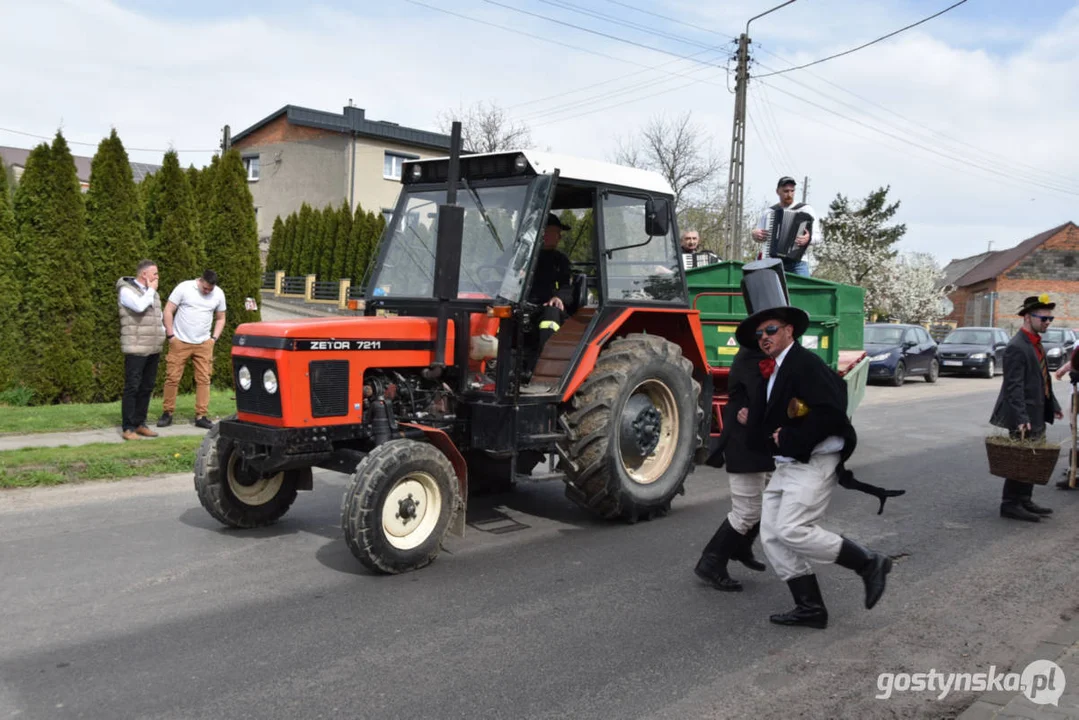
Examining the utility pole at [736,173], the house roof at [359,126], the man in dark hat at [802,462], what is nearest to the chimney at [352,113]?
the house roof at [359,126]

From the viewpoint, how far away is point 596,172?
673cm

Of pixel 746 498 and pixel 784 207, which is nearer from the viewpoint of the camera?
pixel 746 498

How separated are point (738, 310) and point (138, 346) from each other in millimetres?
6517

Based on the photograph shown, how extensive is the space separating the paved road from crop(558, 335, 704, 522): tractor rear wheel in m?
0.26

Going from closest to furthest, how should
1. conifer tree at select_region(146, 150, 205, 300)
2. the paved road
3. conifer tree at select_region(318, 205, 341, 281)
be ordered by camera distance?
1. the paved road
2. conifer tree at select_region(146, 150, 205, 300)
3. conifer tree at select_region(318, 205, 341, 281)

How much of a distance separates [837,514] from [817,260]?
48925 millimetres

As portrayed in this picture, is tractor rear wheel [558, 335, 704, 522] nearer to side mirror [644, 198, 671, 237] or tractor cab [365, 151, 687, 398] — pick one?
tractor cab [365, 151, 687, 398]

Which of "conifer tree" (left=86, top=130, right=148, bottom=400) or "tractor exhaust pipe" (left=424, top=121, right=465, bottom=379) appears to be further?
"conifer tree" (left=86, top=130, right=148, bottom=400)

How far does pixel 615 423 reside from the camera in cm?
656

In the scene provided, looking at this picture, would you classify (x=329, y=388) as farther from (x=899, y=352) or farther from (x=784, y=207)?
(x=899, y=352)

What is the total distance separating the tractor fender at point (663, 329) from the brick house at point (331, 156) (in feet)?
94.0

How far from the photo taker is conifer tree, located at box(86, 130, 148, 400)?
12758mm

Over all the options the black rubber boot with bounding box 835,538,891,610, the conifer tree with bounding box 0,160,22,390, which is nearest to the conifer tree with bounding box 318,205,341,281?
the conifer tree with bounding box 0,160,22,390

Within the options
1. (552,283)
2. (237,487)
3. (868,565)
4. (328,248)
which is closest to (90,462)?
(237,487)
